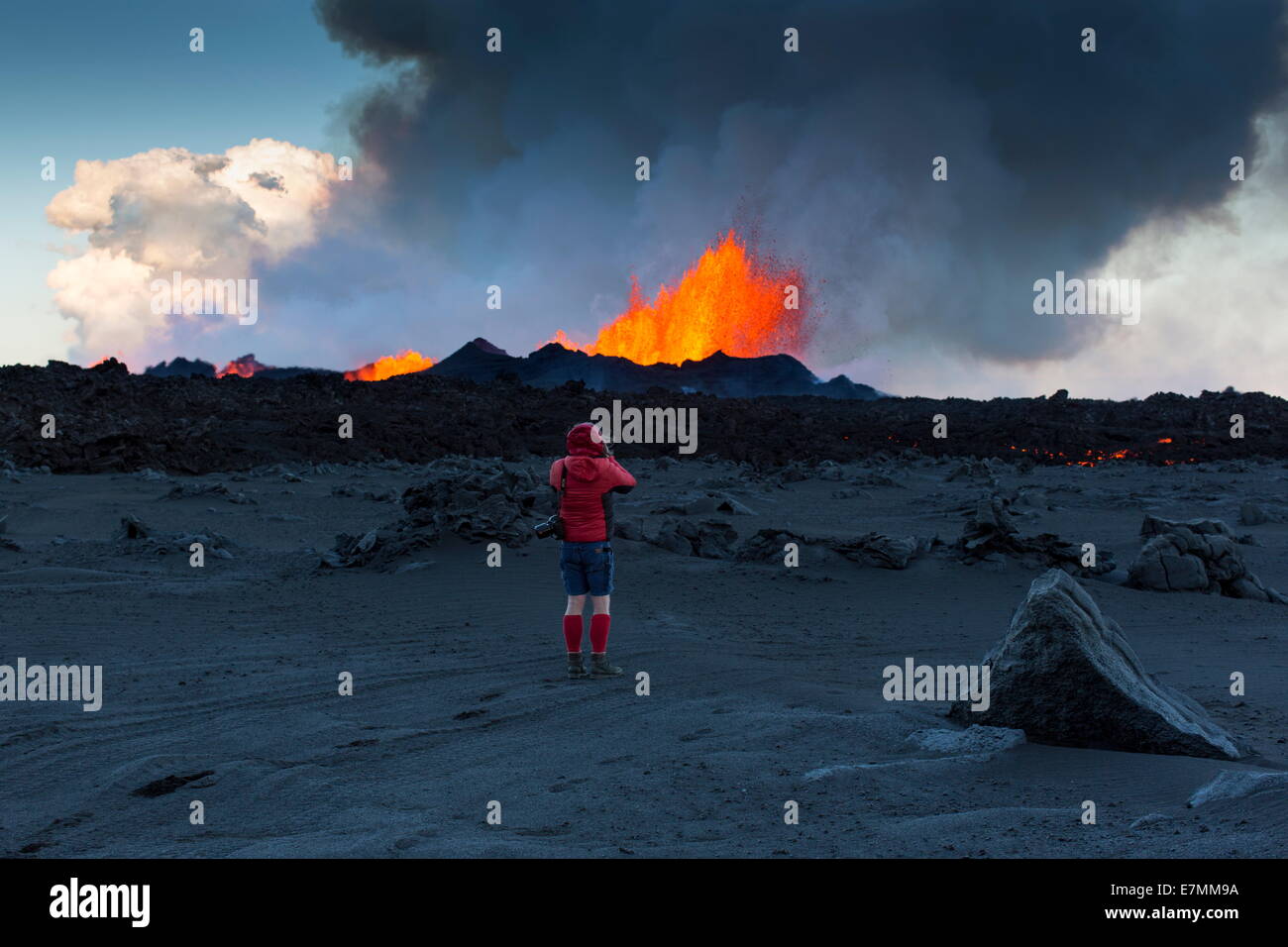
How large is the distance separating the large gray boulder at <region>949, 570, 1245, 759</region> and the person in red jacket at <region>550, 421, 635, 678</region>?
2.83m

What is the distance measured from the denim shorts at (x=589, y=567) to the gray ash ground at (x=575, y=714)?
76 centimetres

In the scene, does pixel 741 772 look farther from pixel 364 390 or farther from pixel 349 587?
pixel 364 390

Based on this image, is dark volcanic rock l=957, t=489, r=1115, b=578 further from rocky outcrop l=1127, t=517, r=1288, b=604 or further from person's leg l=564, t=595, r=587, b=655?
person's leg l=564, t=595, r=587, b=655

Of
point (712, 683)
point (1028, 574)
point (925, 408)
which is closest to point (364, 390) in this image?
point (925, 408)

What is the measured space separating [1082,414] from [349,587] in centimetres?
4517

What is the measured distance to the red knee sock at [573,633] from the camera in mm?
7969

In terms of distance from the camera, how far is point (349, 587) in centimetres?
1230

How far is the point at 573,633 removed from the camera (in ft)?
26.2

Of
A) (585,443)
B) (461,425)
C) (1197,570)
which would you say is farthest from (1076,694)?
(461,425)

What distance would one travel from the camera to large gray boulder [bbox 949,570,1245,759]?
560cm

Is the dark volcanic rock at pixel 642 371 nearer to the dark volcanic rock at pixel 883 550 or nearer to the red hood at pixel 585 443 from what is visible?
the dark volcanic rock at pixel 883 550

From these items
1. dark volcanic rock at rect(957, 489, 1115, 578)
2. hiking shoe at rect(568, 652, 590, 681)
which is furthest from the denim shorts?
dark volcanic rock at rect(957, 489, 1115, 578)

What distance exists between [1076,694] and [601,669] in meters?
3.55

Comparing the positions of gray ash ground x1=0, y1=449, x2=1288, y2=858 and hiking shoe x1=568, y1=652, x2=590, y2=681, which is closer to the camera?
gray ash ground x1=0, y1=449, x2=1288, y2=858
